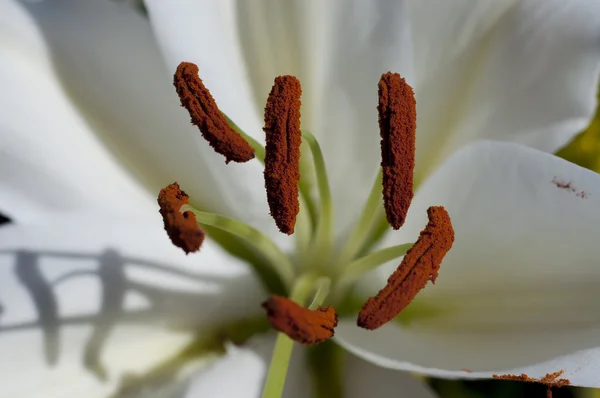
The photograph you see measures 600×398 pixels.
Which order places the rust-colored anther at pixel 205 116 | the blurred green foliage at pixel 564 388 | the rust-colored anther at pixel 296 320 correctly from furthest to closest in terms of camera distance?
the blurred green foliage at pixel 564 388 < the rust-colored anther at pixel 205 116 < the rust-colored anther at pixel 296 320

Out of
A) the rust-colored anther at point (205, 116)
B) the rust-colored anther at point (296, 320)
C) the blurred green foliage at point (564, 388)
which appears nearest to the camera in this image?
the rust-colored anther at point (296, 320)

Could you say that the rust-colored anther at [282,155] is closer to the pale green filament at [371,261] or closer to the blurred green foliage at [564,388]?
the pale green filament at [371,261]

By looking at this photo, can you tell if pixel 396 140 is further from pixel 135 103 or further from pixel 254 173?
pixel 135 103

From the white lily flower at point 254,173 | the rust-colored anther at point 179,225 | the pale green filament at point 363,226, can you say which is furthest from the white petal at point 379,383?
the rust-colored anther at point 179,225

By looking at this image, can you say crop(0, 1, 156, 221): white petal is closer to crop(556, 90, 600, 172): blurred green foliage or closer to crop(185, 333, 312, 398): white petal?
crop(185, 333, 312, 398): white petal

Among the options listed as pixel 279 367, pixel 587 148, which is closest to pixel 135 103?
pixel 279 367

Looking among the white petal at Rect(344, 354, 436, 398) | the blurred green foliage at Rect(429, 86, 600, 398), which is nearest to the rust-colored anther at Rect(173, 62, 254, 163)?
the white petal at Rect(344, 354, 436, 398)

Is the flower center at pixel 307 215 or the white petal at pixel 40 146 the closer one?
the flower center at pixel 307 215

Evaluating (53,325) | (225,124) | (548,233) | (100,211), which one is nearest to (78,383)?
(53,325)
